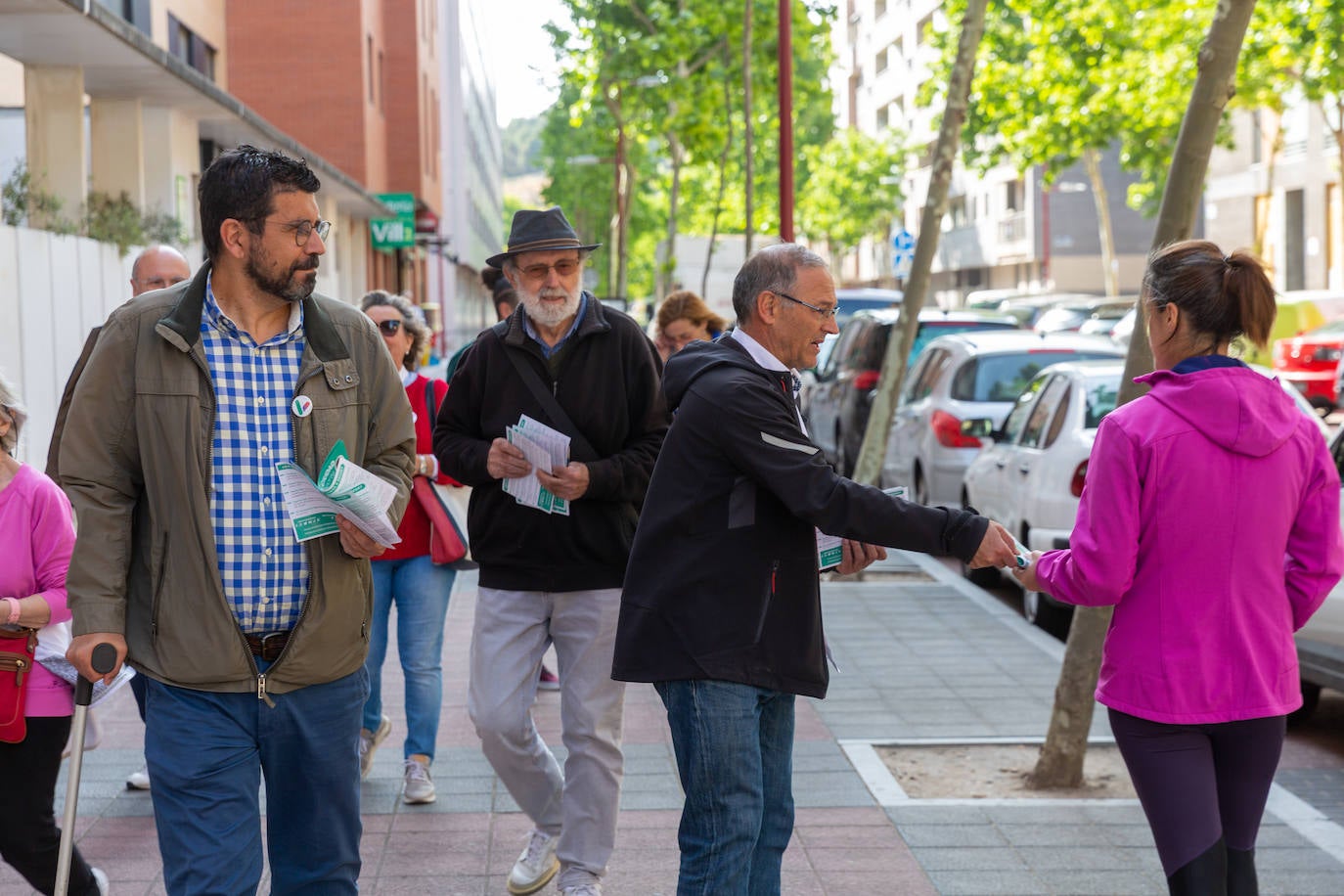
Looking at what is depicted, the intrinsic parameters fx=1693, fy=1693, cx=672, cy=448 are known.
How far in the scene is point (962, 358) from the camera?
548 inches

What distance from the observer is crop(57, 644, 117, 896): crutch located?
136 inches

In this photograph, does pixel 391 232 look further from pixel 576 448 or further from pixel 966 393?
pixel 576 448

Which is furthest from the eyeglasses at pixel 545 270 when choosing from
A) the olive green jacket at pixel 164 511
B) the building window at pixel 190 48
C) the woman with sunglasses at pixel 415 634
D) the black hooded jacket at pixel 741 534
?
the building window at pixel 190 48

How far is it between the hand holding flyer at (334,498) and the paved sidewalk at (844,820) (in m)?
1.98

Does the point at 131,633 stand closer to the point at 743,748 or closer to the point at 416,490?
the point at 743,748

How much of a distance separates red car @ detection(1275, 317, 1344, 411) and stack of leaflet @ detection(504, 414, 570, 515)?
2220 centimetres

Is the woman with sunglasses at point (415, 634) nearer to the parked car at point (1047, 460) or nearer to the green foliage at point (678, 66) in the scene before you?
the parked car at point (1047, 460)

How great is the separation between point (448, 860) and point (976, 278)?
74.9 metres

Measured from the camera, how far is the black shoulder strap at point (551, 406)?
16.8ft

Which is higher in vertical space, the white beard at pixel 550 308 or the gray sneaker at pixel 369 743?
the white beard at pixel 550 308

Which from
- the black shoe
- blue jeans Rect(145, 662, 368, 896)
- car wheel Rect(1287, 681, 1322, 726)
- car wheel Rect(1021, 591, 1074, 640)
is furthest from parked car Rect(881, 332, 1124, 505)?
blue jeans Rect(145, 662, 368, 896)

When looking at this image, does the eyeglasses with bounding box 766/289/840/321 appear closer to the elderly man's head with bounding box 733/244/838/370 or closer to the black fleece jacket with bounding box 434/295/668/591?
the elderly man's head with bounding box 733/244/838/370

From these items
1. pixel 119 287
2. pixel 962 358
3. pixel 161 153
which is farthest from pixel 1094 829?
pixel 161 153

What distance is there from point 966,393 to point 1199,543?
1013cm
